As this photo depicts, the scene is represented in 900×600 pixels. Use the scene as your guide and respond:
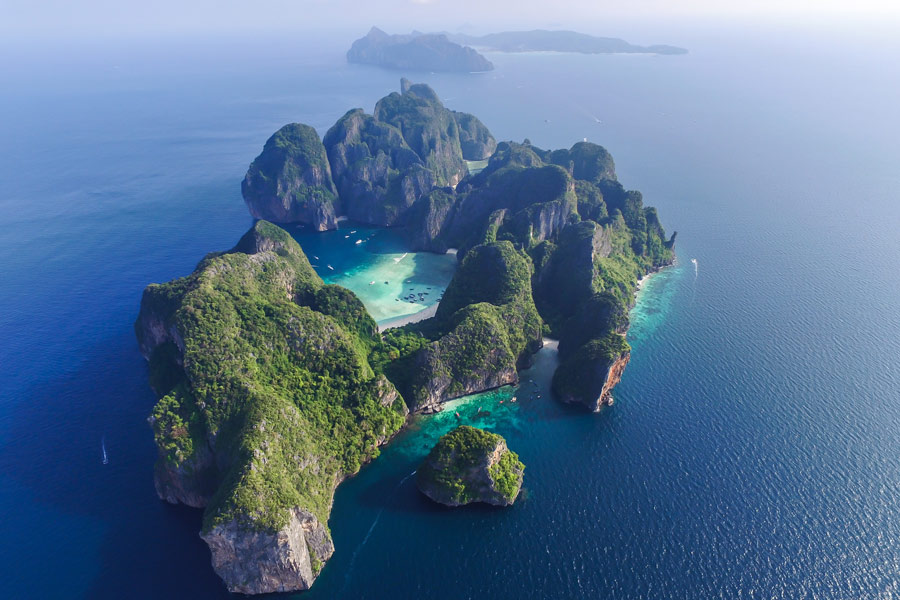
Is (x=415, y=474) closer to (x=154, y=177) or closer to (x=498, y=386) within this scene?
(x=498, y=386)

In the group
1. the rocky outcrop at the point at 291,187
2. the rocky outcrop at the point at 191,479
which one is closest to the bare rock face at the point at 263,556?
the rocky outcrop at the point at 191,479

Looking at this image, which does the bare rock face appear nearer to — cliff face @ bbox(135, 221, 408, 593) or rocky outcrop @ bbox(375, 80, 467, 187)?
cliff face @ bbox(135, 221, 408, 593)

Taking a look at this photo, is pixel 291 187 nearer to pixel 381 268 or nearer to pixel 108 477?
pixel 381 268

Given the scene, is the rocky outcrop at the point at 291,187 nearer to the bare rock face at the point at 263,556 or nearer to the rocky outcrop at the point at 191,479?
the rocky outcrop at the point at 191,479

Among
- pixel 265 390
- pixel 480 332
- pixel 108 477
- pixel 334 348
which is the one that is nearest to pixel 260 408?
pixel 265 390

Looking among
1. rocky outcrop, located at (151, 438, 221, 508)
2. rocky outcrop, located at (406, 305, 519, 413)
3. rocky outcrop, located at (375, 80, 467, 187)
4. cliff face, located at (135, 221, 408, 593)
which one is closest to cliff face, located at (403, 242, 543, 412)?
rocky outcrop, located at (406, 305, 519, 413)
